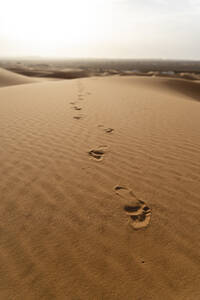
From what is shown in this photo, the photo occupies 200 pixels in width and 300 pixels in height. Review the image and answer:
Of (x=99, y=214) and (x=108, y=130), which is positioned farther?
(x=108, y=130)

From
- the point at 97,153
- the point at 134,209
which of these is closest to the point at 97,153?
the point at 97,153

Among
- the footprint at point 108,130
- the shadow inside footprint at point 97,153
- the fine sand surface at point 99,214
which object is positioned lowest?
the fine sand surface at point 99,214

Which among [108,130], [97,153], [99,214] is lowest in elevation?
[99,214]

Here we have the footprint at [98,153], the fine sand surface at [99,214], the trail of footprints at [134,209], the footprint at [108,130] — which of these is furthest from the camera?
the footprint at [108,130]

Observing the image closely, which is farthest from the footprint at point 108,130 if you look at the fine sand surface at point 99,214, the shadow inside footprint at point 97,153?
the shadow inside footprint at point 97,153

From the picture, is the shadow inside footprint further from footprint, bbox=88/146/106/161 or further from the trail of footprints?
the trail of footprints

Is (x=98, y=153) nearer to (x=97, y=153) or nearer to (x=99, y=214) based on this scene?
(x=97, y=153)

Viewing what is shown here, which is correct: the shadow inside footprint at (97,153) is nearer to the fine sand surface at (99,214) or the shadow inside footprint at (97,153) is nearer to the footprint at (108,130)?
the fine sand surface at (99,214)

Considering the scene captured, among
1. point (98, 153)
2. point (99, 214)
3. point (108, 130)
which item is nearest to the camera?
point (99, 214)
